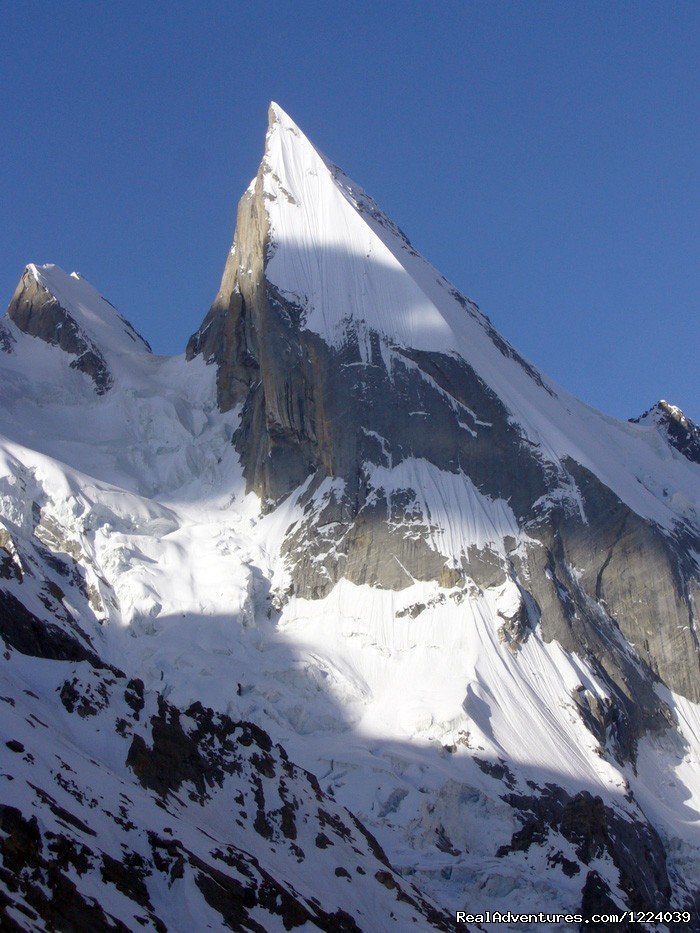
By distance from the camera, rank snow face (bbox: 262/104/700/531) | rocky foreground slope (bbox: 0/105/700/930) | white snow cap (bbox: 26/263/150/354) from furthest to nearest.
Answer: white snow cap (bbox: 26/263/150/354), snow face (bbox: 262/104/700/531), rocky foreground slope (bbox: 0/105/700/930)

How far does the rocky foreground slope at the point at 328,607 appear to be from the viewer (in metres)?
71.1

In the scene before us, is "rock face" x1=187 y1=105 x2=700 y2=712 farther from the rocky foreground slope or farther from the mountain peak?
the mountain peak

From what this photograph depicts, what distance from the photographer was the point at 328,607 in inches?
4875

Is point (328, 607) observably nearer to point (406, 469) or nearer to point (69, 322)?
point (406, 469)

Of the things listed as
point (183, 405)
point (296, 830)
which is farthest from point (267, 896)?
point (183, 405)

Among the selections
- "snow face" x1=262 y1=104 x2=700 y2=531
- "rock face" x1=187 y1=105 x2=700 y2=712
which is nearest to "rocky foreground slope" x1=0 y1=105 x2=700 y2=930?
"rock face" x1=187 y1=105 x2=700 y2=712

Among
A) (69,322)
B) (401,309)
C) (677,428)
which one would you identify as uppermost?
(677,428)

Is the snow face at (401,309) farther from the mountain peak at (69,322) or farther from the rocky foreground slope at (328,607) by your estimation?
the mountain peak at (69,322)

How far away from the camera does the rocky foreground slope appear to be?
71.1 metres

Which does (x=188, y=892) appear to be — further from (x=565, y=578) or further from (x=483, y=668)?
(x=565, y=578)

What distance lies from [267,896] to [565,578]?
7031 cm

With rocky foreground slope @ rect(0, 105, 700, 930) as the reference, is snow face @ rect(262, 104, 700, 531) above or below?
above

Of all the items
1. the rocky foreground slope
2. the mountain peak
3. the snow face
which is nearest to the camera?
the rocky foreground slope

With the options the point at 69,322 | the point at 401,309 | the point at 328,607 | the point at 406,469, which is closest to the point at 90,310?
the point at 69,322
